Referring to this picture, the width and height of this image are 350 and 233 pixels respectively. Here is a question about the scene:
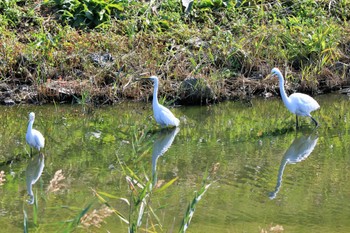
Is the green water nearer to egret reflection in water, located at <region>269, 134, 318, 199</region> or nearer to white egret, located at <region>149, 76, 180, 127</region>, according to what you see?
egret reflection in water, located at <region>269, 134, 318, 199</region>

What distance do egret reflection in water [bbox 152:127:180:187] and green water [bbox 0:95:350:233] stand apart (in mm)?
15

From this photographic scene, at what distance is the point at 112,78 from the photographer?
12.4 meters

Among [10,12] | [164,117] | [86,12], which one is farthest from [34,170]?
[10,12]

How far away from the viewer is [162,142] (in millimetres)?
9805

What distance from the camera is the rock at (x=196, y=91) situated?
1190cm

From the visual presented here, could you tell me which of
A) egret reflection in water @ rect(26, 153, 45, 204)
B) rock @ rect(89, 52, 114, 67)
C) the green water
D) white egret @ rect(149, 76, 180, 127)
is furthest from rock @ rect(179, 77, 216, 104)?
egret reflection in water @ rect(26, 153, 45, 204)

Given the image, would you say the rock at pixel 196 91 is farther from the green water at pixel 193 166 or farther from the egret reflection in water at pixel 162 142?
the egret reflection in water at pixel 162 142

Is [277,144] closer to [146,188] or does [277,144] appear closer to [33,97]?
[33,97]

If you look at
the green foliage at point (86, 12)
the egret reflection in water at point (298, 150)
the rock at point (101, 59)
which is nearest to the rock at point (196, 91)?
the rock at point (101, 59)

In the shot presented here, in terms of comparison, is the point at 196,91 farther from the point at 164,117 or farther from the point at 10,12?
the point at 10,12

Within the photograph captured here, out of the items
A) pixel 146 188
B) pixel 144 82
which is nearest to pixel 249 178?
pixel 146 188

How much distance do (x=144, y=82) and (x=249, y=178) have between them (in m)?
4.81

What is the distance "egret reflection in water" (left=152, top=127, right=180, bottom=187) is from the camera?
9058 mm

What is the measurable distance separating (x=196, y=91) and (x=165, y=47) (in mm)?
1591
